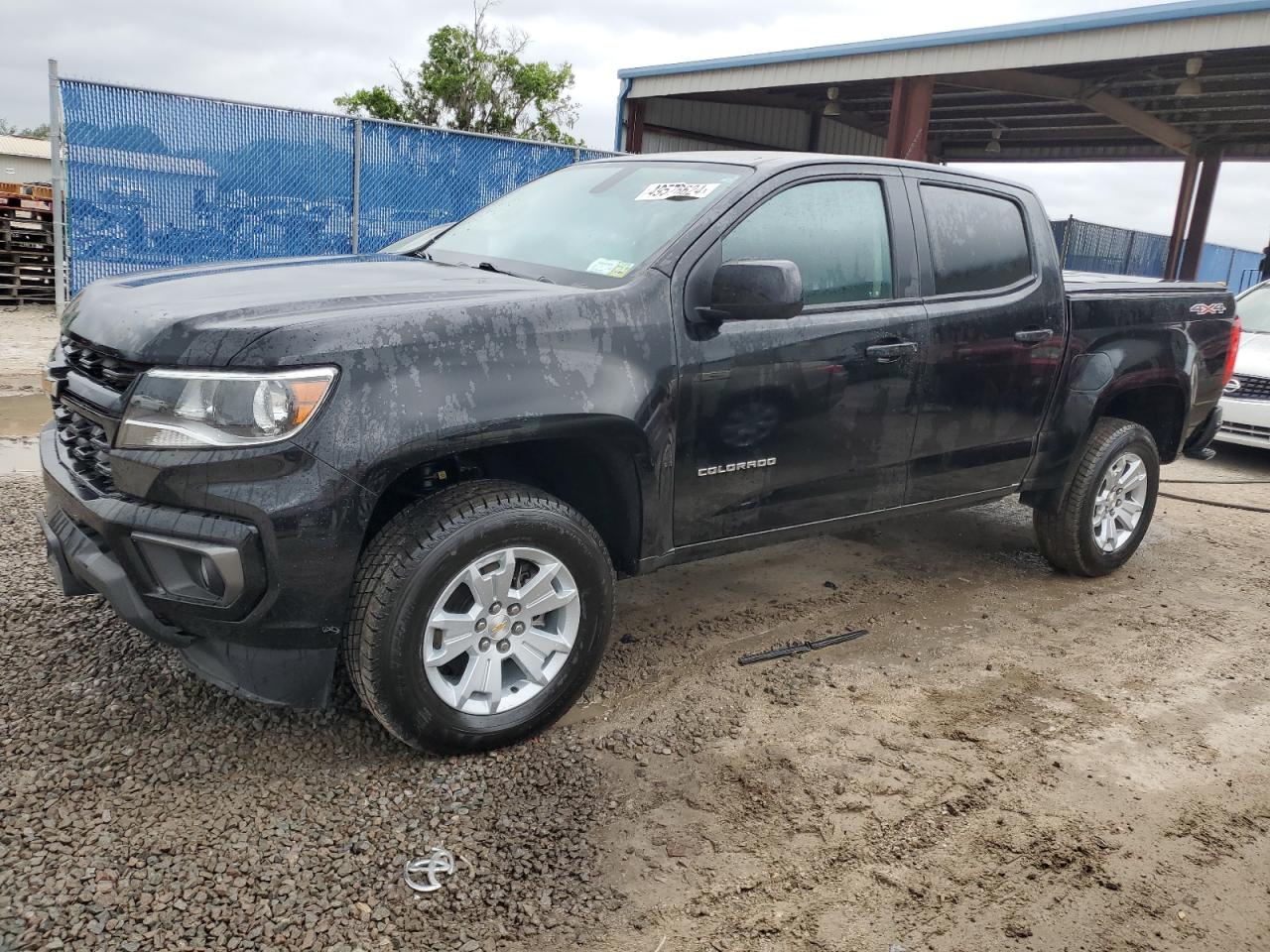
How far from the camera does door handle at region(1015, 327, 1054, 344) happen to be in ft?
13.6

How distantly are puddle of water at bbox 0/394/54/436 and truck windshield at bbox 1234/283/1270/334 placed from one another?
962 cm

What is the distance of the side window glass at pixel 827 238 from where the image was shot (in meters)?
3.41

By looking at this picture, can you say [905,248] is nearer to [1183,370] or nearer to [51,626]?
[1183,370]

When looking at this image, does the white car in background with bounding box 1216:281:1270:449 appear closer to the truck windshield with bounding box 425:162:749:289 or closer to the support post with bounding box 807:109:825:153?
the truck windshield with bounding box 425:162:749:289

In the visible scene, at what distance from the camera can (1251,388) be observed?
26.2 ft

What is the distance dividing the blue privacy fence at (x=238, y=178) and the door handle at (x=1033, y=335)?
731cm

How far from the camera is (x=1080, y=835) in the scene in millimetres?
2732

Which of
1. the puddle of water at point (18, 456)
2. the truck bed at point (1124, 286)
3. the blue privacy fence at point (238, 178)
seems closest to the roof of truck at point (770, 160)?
the truck bed at point (1124, 286)

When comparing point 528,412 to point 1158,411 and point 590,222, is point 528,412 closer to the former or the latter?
point 590,222

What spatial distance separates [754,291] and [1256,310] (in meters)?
8.27

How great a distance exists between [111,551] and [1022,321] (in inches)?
138

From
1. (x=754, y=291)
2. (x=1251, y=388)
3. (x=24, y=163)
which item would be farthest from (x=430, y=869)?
(x=24, y=163)

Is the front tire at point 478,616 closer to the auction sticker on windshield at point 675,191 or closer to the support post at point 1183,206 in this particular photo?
the auction sticker on windshield at point 675,191

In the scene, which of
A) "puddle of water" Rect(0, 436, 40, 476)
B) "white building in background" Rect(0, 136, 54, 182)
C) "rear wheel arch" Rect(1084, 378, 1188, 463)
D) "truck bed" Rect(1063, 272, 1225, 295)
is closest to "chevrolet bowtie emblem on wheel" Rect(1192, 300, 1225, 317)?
"truck bed" Rect(1063, 272, 1225, 295)
